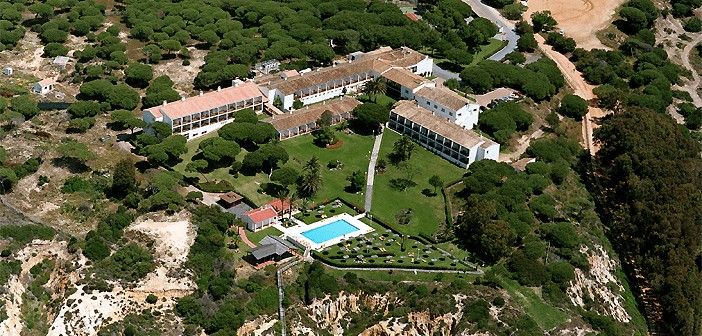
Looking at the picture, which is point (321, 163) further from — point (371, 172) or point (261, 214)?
point (261, 214)

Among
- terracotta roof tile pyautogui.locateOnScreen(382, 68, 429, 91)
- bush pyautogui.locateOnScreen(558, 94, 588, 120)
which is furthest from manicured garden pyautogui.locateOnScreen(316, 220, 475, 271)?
bush pyautogui.locateOnScreen(558, 94, 588, 120)

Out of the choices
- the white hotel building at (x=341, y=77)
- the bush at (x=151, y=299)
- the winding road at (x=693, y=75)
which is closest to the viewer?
the bush at (x=151, y=299)

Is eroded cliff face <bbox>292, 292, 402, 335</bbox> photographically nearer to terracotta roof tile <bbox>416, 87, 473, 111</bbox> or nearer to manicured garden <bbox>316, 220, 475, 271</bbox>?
manicured garden <bbox>316, 220, 475, 271</bbox>

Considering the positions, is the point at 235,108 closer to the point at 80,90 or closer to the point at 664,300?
the point at 80,90

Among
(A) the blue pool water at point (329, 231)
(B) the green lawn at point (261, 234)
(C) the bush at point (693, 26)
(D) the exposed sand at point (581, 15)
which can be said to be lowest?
(C) the bush at point (693, 26)

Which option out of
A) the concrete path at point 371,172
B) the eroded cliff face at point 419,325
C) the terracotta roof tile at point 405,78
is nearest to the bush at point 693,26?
the terracotta roof tile at point 405,78

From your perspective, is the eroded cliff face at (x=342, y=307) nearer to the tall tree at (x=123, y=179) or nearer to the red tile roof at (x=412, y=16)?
the tall tree at (x=123, y=179)

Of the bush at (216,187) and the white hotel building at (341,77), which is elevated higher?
the bush at (216,187)
